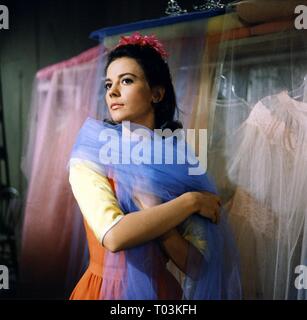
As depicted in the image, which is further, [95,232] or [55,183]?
[55,183]

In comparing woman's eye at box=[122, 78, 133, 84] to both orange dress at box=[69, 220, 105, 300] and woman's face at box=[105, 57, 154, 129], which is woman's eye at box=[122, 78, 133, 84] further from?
orange dress at box=[69, 220, 105, 300]

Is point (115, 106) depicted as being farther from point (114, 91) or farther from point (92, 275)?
point (92, 275)

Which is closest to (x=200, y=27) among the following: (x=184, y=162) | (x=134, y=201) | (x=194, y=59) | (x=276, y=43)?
(x=194, y=59)

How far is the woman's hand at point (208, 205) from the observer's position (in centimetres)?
172

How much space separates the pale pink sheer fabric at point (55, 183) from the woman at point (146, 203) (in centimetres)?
8

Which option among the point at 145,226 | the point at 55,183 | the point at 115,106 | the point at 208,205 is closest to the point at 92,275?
the point at 145,226

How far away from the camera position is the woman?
5.54 ft

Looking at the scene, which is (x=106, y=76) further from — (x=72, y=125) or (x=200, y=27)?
(x=200, y=27)

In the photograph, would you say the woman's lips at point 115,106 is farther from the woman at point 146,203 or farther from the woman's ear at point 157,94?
the woman's ear at point 157,94

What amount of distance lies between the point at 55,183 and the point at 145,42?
1.94 feet

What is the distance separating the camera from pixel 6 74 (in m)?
1.89

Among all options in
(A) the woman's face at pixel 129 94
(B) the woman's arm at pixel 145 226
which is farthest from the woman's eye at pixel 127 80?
(B) the woman's arm at pixel 145 226

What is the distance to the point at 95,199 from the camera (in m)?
1.71

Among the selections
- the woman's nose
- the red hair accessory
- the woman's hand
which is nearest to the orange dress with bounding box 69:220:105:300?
the woman's hand
